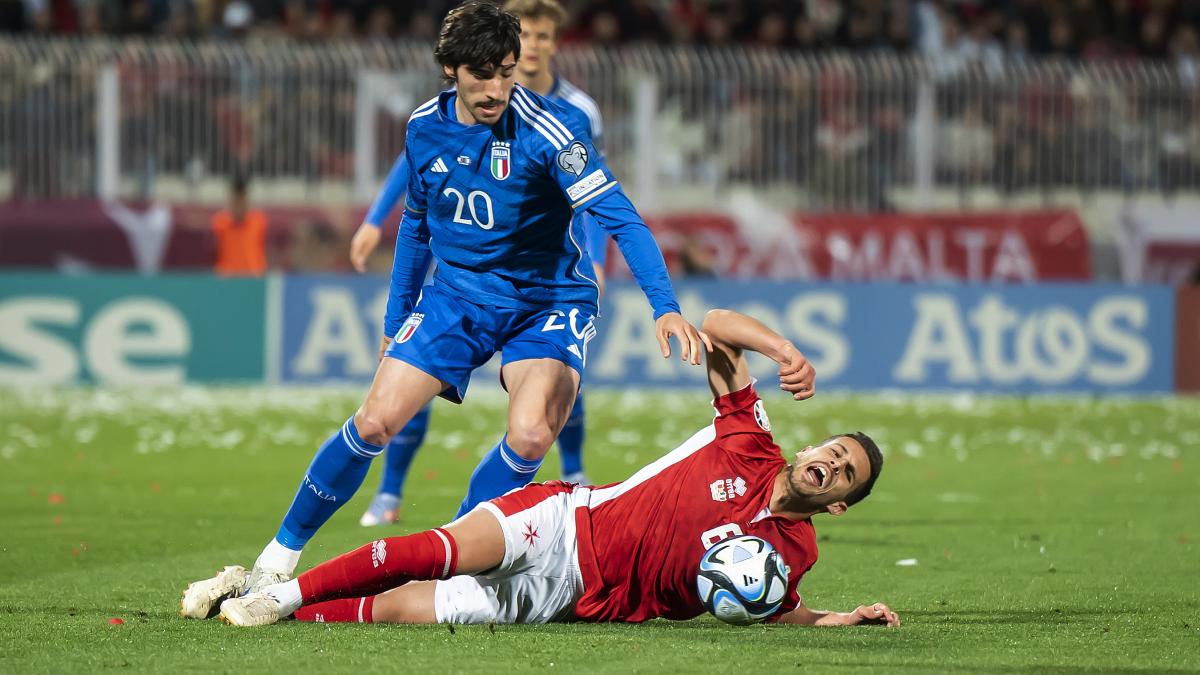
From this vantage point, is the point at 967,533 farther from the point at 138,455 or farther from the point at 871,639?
the point at 138,455

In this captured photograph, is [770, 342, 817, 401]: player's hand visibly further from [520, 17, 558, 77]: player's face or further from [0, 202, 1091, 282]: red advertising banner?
[0, 202, 1091, 282]: red advertising banner

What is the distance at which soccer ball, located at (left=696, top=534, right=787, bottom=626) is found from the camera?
5410 millimetres

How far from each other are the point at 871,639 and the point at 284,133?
14390 mm

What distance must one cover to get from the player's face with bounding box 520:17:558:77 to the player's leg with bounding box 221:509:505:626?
3499 mm

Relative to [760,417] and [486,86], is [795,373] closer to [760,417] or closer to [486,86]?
[760,417]

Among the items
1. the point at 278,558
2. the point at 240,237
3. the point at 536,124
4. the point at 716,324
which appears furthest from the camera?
the point at 240,237

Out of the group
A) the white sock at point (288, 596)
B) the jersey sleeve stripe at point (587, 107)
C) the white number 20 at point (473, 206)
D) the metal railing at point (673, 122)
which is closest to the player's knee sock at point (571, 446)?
the jersey sleeve stripe at point (587, 107)

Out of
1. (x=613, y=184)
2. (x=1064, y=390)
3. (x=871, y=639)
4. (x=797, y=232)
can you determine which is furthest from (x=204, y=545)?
(x=797, y=232)

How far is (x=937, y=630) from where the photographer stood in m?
5.81

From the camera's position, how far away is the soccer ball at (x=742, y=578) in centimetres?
541

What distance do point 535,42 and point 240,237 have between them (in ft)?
32.3

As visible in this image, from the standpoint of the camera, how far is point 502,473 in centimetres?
641

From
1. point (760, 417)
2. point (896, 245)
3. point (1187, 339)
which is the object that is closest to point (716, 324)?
point (760, 417)

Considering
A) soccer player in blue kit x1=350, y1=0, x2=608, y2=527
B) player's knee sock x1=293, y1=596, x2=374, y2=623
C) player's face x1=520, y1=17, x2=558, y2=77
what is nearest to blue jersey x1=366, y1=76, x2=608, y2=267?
soccer player in blue kit x1=350, y1=0, x2=608, y2=527
